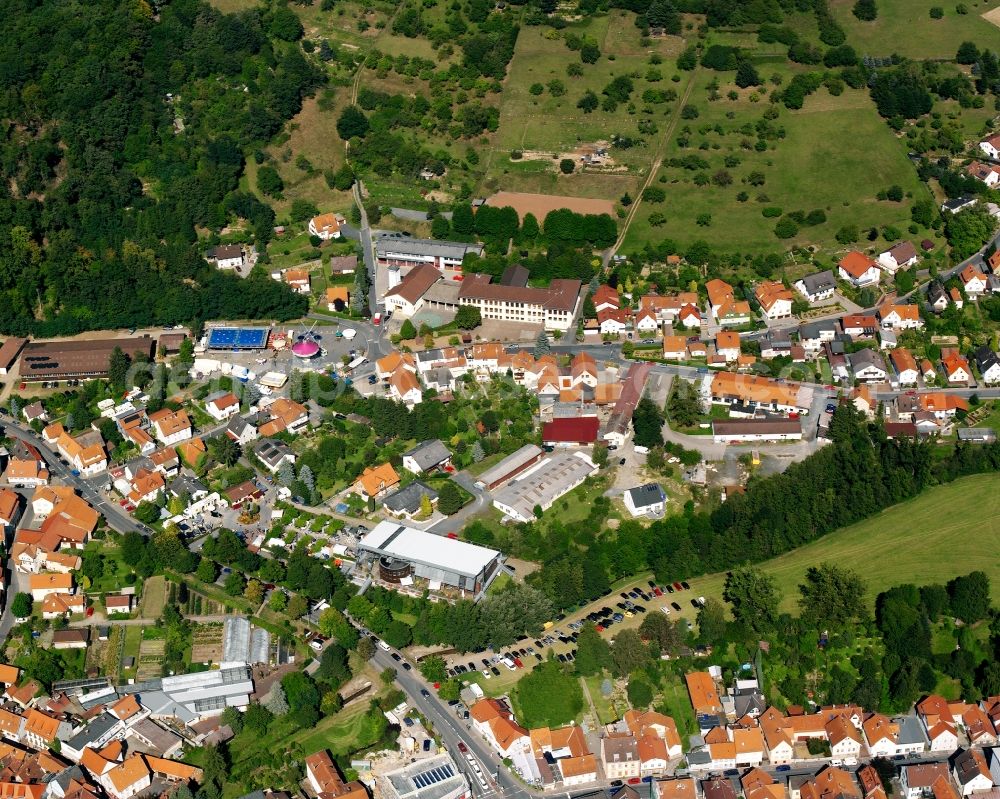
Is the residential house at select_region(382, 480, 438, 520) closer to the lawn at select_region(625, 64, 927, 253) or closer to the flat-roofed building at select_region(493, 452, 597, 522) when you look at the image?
the flat-roofed building at select_region(493, 452, 597, 522)

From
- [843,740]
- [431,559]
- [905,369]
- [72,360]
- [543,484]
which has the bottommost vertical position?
[72,360]

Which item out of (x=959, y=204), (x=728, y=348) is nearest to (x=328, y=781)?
(x=728, y=348)

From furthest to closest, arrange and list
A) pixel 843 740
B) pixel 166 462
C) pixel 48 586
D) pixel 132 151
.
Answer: pixel 132 151
pixel 166 462
pixel 48 586
pixel 843 740

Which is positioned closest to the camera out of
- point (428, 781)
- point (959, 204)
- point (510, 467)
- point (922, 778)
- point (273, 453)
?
point (922, 778)

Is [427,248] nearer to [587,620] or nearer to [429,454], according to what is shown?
[429,454]

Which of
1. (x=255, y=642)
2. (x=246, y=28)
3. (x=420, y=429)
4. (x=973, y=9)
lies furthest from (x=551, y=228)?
(x=973, y=9)

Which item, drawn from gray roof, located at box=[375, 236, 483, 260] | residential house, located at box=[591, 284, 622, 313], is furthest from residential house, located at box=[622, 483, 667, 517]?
gray roof, located at box=[375, 236, 483, 260]

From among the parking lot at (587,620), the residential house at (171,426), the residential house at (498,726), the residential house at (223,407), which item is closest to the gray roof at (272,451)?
the residential house at (223,407)
